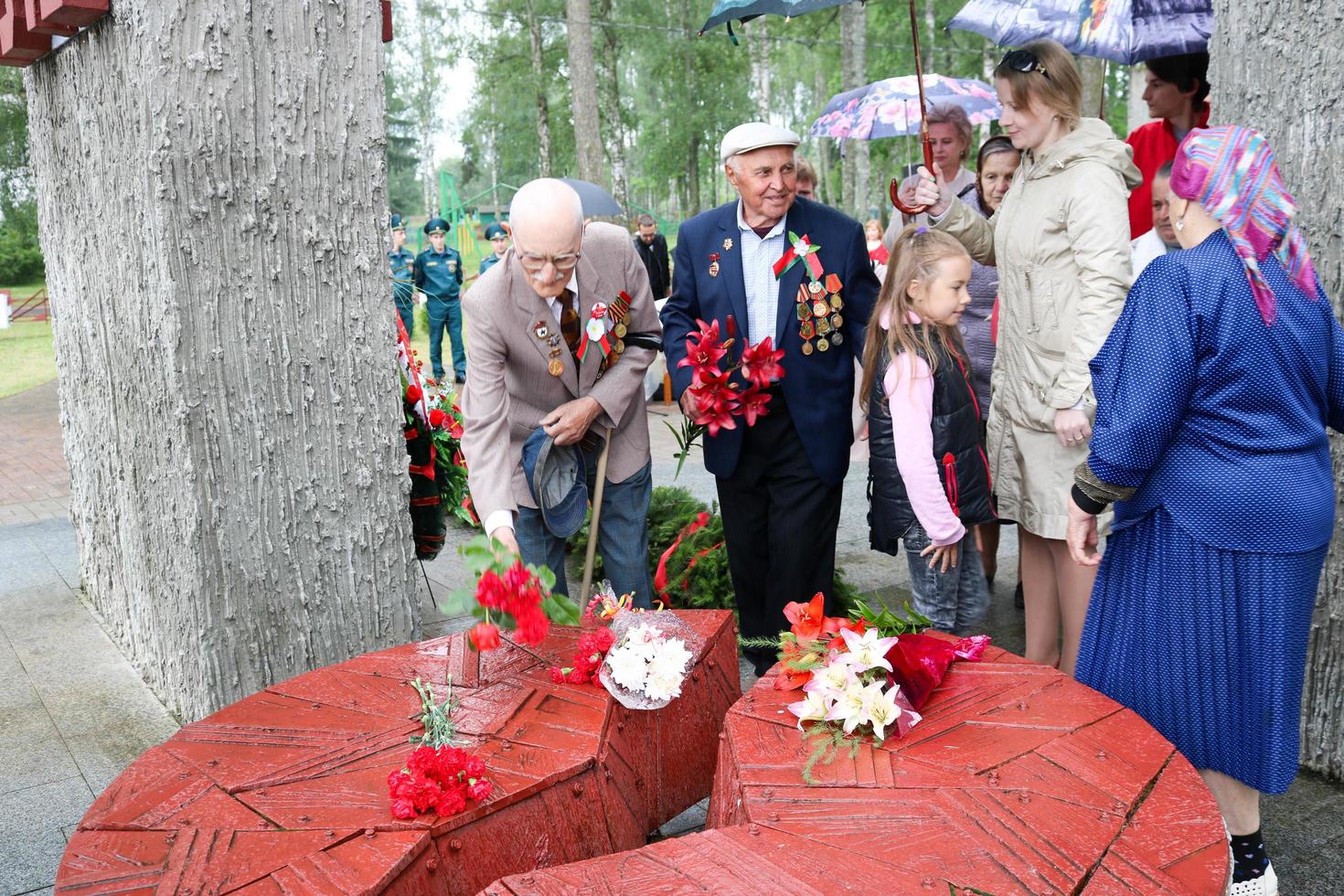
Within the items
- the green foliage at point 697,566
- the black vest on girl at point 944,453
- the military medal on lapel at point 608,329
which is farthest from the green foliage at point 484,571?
the green foliage at point 697,566

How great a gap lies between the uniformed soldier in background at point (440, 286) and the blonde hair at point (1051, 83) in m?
11.8

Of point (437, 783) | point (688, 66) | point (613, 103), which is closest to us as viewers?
point (437, 783)

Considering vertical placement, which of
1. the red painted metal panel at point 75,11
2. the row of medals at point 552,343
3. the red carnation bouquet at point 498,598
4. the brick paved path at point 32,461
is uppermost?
the red painted metal panel at point 75,11

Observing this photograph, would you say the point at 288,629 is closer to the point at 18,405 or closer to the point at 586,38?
the point at 18,405

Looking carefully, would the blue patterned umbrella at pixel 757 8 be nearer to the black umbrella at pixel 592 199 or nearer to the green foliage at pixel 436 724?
the green foliage at pixel 436 724

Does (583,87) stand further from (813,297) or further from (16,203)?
(16,203)

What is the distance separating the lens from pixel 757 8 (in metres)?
4.22

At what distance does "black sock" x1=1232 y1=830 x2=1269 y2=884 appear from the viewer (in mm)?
2621

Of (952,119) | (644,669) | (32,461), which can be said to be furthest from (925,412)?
(32,461)

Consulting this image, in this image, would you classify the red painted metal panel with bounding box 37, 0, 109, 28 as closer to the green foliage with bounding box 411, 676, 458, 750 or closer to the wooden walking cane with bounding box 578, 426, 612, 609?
the wooden walking cane with bounding box 578, 426, 612, 609

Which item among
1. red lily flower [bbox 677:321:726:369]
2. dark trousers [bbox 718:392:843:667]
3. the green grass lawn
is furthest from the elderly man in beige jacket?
the green grass lawn

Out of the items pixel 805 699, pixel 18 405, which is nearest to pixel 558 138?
pixel 18 405

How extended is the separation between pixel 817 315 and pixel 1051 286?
2.57 feet

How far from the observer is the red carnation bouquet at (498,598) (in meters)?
2.39
